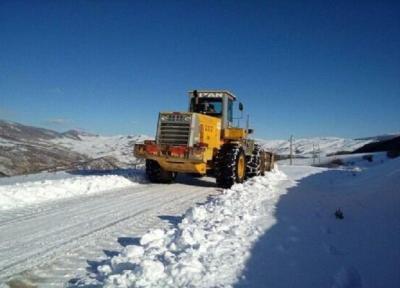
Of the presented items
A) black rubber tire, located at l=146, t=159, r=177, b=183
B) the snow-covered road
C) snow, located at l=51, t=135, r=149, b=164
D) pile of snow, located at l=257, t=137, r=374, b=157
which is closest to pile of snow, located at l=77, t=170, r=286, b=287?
the snow-covered road

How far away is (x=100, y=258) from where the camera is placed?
579 centimetres

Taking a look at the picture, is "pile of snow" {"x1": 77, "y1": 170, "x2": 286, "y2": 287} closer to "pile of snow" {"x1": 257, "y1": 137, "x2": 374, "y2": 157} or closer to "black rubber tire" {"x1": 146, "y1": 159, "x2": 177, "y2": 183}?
"black rubber tire" {"x1": 146, "y1": 159, "x2": 177, "y2": 183}

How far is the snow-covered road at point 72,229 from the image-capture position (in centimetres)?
538

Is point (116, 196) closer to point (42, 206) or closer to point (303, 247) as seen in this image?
point (42, 206)

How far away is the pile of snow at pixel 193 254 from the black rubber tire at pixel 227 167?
19.4ft

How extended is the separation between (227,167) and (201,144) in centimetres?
129

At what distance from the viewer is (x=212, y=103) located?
53.5 ft

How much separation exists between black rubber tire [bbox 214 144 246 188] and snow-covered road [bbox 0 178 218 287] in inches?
87.4

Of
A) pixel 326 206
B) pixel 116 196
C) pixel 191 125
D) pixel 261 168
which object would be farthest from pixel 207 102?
pixel 326 206

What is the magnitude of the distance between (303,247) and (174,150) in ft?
26.7

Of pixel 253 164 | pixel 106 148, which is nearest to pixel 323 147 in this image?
pixel 106 148

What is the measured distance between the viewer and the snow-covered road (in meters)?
5.38

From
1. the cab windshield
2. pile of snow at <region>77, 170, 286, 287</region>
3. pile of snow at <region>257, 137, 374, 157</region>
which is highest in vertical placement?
pile of snow at <region>257, 137, 374, 157</region>

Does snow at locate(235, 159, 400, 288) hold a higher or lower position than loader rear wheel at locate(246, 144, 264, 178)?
lower
